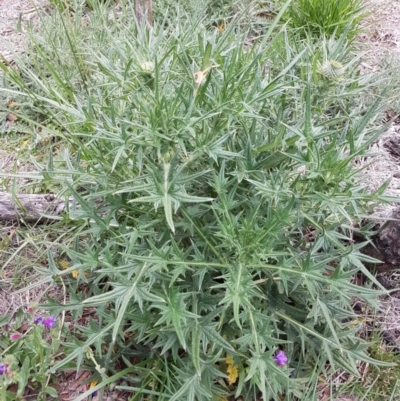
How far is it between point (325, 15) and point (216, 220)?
1.59 meters

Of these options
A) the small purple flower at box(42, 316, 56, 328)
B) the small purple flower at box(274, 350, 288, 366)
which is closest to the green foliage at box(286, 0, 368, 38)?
the small purple flower at box(274, 350, 288, 366)

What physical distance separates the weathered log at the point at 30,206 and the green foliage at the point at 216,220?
36 cm

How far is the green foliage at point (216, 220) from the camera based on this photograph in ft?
4.34

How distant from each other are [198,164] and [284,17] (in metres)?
1.49

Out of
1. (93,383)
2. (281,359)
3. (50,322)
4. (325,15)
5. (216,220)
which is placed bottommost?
(93,383)

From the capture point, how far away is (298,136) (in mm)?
1410

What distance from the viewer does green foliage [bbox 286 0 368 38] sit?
2521mm

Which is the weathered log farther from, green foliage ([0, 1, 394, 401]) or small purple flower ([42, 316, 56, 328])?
small purple flower ([42, 316, 56, 328])

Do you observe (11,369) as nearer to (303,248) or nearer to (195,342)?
(195,342)

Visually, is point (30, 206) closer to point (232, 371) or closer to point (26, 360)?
point (26, 360)

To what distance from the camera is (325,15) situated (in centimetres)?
255

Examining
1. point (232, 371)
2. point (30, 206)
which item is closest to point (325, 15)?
point (30, 206)

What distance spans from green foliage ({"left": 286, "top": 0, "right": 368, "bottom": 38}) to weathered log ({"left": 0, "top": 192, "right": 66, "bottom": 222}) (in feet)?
4.98

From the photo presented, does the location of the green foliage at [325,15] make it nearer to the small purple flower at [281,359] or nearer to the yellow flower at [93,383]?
the small purple flower at [281,359]
